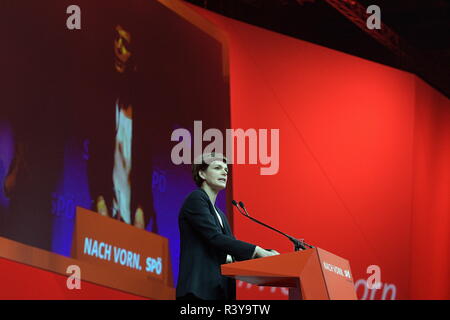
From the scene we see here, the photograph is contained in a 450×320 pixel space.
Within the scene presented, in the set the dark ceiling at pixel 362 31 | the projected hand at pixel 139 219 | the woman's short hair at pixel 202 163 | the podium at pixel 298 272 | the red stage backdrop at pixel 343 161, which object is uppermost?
the dark ceiling at pixel 362 31

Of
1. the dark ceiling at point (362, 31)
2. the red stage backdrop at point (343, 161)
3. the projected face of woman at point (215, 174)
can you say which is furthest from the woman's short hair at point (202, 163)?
the dark ceiling at point (362, 31)

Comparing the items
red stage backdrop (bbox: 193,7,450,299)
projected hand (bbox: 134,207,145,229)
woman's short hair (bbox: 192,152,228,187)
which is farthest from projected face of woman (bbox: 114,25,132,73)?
woman's short hair (bbox: 192,152,228,187)

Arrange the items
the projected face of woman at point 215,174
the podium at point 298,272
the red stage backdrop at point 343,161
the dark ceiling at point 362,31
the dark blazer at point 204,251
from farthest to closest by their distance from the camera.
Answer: the dark ceiling at point 362,31 → the red stage backdrop at point 343,161 → the projected face of woman at point 215,174 → the dark blazer at point 204,251 → the podium at point 298,272

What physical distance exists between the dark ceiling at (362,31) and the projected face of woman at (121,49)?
1.19 metres

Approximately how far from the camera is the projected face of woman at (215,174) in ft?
10.9

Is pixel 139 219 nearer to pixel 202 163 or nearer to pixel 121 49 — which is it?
pixel 121 49

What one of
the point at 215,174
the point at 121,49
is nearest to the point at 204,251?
the point at 215,174

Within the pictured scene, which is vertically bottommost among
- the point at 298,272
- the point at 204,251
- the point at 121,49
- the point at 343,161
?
the point at 298,272

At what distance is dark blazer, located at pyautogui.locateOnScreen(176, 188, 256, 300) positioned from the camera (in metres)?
3.10

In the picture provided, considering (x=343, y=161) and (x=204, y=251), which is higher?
(x=343, y=161)

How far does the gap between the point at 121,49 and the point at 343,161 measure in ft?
8.33

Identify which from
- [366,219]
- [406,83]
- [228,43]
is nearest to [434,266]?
[366,219]

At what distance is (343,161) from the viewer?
639cm

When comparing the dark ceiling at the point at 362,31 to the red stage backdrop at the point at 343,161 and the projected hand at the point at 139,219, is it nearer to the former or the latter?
the red stage backdrop at the point at 343,161
